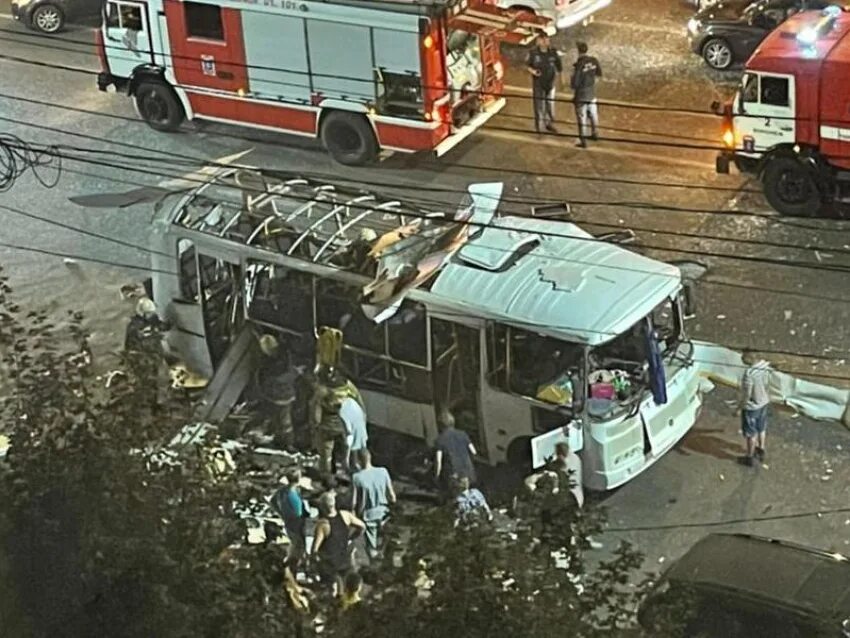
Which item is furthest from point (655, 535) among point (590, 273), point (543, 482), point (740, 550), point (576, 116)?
point (576, 116)

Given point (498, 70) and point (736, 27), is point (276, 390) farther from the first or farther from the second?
point (736, 27)

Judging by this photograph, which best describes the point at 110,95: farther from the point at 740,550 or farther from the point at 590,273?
the point at 740,550

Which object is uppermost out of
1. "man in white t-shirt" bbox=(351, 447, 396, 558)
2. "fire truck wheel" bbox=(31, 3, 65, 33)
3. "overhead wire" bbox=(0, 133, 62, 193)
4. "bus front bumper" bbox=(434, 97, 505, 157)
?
"fire truck wheel" bbox=(31, 3, 65, 33)

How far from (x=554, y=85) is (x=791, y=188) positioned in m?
3.12

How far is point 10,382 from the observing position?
10188mm

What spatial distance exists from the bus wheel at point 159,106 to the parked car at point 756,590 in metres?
9.07

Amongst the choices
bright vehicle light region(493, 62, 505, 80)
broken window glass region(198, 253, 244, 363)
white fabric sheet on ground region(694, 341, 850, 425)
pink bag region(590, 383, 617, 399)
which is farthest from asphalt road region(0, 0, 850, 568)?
broken window glass region(198, 253, 244, 363)

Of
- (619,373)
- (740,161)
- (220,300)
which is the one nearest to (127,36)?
(220,300)

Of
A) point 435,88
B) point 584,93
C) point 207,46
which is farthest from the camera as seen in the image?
point 207,46

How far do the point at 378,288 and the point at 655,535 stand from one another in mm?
2681

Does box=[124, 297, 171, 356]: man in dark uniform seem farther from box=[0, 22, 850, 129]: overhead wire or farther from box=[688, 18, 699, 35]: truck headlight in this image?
box=[688, 18, 699, 35]: truck headlight

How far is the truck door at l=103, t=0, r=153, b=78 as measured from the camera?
1844 cm

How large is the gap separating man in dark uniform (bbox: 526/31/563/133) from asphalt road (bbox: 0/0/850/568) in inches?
7.1

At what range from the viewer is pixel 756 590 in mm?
10242
